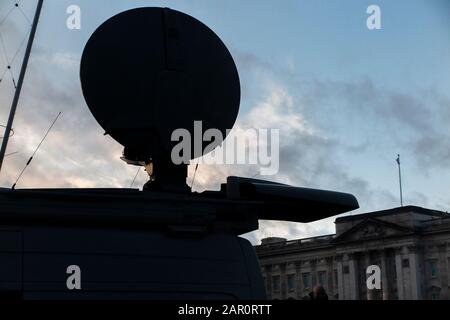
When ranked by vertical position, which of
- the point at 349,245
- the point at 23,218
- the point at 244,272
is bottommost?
the point at 244,272

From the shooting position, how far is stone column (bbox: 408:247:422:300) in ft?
243

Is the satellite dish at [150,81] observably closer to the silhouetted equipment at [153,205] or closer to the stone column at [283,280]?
the silhouetted equipment at [153,205]

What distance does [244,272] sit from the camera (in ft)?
10.6

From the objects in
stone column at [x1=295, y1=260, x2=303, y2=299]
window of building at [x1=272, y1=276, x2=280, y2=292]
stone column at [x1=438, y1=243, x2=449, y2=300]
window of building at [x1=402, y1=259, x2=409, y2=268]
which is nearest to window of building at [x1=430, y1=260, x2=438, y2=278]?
stone column at [x1=438, y1=243, x2=449, y2=300]

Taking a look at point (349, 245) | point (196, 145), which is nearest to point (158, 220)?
point (196, 145)

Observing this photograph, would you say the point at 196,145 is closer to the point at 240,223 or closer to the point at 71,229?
the point at 240,223

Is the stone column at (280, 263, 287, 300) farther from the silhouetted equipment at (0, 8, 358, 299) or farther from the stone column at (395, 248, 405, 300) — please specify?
the silhouetted equipment at (0, 8, 358, 299)

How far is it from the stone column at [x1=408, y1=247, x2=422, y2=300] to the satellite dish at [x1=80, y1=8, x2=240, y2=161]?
73.4m

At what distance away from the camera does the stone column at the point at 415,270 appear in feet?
243

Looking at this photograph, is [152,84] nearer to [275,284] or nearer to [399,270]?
[399,270]

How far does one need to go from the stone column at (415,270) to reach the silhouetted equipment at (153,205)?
73.5 meters

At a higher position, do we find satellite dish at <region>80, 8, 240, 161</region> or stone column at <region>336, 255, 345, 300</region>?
stone column at <region>336, 255, 345, 300</region>

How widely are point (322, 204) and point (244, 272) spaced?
27.2 inches
